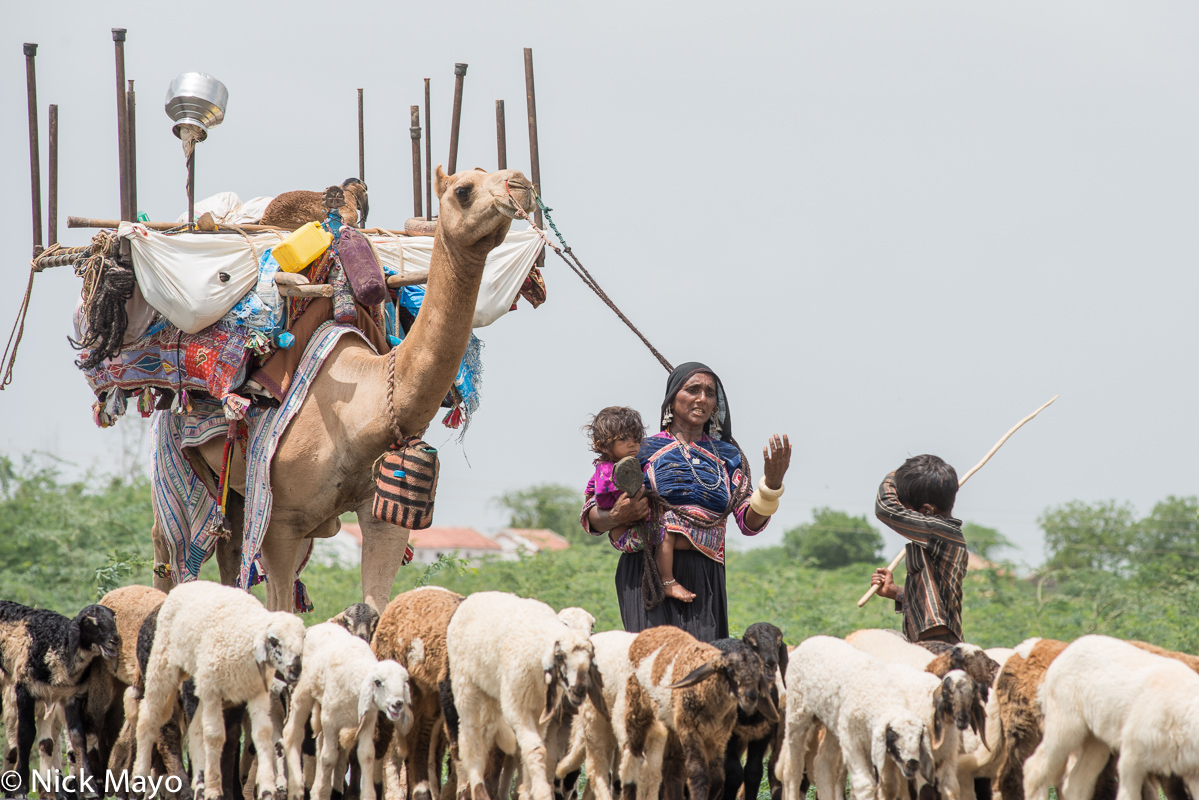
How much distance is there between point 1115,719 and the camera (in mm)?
4047

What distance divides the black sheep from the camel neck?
2.23m

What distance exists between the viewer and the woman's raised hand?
5.84 metres

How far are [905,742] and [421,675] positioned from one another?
1.79 metres

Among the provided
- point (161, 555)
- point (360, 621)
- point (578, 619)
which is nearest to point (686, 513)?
point (578, 619)

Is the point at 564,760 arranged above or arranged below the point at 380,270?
below

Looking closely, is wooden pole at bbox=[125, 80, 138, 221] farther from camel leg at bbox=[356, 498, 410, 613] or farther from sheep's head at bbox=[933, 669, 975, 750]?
sheep's head at bbox=[933, 669, 975, 750]

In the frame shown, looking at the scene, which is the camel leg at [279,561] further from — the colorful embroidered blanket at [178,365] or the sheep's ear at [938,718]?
the sheep's ear at [938,718]

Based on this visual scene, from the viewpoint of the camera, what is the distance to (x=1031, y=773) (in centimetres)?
423

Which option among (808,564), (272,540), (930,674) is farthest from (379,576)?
(808,564)

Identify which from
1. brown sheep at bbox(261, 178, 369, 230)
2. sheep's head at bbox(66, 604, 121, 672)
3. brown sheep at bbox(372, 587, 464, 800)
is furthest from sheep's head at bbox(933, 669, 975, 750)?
brown sheep at bbox(261, 178, 369, 230)

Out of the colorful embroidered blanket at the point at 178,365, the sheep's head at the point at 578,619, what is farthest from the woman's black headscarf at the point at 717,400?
the colorful embroidered blanket at the point at 178,365

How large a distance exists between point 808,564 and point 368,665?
2905 cm

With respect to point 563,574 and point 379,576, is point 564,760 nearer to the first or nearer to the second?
point 379,576

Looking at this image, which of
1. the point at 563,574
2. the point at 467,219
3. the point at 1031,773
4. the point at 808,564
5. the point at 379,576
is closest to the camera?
the point at 1031,773
